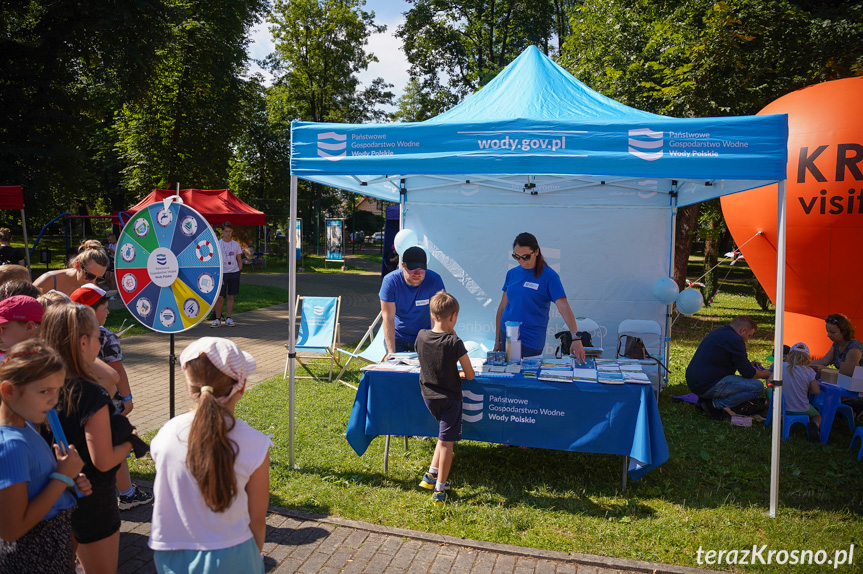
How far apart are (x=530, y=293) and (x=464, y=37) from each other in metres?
24.4

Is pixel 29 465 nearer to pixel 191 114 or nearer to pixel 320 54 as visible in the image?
pixel 191 114

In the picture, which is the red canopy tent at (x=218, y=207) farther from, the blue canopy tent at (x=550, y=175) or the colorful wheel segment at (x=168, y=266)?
the colorful wheel segment at (x=168, y=266)

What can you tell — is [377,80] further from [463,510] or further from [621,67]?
[463,510]

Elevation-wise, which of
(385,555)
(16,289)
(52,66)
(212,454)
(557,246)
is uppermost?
(52,66)

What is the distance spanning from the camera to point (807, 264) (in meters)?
7.52

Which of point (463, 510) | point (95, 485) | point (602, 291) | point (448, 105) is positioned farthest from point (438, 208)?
point (448, 105)

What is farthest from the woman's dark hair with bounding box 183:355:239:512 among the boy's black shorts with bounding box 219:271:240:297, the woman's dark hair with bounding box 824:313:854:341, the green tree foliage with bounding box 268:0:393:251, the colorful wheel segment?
the green tree foliage with bounding box 268:0:393:251

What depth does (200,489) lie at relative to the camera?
1.80m

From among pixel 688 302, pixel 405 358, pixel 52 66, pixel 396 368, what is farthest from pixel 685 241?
pixel 52 66

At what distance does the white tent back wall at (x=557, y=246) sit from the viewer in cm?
741

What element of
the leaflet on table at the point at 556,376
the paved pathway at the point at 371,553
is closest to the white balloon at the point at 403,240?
the leaflet on table at the point at 556,376

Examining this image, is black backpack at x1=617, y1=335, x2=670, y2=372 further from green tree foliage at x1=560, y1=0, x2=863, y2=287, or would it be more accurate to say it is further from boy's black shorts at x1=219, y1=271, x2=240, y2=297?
boy's black shorts at x1=219, y1=271, x2=240, y2=297

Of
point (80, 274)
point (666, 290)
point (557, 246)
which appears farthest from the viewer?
point (557, 246)

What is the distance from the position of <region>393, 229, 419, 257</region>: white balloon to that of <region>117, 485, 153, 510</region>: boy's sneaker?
412cm
